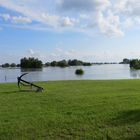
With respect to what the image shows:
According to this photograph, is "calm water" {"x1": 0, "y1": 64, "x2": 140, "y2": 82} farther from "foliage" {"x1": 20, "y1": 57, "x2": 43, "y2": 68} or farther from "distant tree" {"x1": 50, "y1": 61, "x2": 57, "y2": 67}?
"distant tree" {"x1": 50, "y1": 61, "x2": 57, "y2": 67}

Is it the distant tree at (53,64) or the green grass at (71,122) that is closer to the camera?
the green grass at (71,122)

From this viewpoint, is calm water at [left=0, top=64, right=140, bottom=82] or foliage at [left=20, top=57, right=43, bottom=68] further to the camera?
foliage at [left=20, top=57, right=43, bottom=68]

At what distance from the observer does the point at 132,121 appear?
A: 8.76 m

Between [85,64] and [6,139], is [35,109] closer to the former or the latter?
[6,139]

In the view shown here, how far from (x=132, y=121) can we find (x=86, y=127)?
1548 millimetres

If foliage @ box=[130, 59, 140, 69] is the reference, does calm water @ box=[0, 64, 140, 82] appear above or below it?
below

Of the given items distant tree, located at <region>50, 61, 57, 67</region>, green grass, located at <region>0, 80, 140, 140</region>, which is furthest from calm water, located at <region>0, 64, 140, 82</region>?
distant tree, located at <region>50, 61, 57, 67</region>

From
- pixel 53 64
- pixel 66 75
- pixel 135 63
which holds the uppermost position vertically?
pixel 53 64

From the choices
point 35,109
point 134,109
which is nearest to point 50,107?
point 35,109

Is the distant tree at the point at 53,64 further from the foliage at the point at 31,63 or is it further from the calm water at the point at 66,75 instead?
the calm water at the point at 66,75

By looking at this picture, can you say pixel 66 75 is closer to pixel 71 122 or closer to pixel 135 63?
pixel 71 122

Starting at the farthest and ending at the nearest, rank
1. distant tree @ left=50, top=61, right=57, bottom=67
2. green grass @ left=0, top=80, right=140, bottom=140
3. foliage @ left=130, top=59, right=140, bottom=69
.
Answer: distant tree @ left=50, top=61, right=57, bottom=67 → foliage @ left=130, top=59, right=140, bottom=69 → green grass @ left=0, top=80, right=140, bottom=140

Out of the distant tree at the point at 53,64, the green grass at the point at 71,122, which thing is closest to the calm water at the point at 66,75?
the green grass at the point at 71,122

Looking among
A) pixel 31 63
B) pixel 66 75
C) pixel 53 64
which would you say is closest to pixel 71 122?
pixel 66 75
